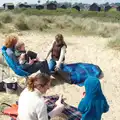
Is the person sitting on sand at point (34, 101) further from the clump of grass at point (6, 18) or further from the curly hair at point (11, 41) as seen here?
the clump of grass at point (6, 18)

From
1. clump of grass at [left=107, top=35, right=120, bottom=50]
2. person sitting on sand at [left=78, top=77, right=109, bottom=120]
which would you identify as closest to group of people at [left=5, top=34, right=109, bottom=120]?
person sitting on sand at [left=78, top=77, right=109, bottom=120]

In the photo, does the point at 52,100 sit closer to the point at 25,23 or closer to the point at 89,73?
the point at 89,73

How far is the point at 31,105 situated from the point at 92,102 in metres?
1.01

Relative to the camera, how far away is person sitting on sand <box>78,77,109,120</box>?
4.08 metres

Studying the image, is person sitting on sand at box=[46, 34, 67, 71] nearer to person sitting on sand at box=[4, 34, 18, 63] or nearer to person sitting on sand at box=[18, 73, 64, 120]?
person sitting on sand at box=[4, 34, 18, 63]

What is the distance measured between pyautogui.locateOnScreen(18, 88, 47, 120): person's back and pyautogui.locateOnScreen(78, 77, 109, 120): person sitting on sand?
2.42 ft

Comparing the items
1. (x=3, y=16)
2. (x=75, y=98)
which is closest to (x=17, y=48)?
(x=75, y=98)

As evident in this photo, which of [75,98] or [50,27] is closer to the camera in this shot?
[75,98]

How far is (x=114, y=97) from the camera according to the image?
7059 millimetres

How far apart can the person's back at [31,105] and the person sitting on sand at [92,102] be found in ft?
2.42

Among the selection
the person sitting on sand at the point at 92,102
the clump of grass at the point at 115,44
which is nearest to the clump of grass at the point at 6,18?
the clump of grass at the point at 115,44

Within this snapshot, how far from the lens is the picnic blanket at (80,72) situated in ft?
25.1

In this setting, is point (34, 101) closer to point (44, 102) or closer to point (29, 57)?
point (44, 102)

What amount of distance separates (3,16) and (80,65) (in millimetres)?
13768
